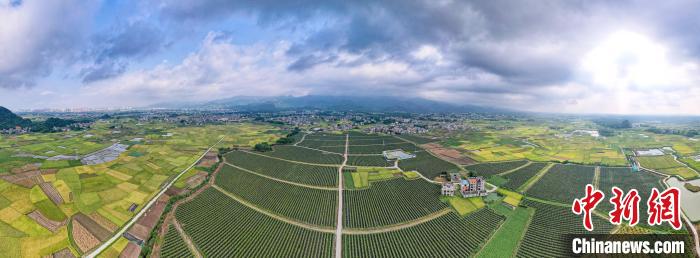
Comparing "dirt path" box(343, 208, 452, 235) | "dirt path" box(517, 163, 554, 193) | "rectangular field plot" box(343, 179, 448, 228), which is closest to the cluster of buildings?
"rectangular field plot" box(343, 179, 448, 228)

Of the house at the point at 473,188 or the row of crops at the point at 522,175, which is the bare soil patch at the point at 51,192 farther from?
the row of crops at the point at 522,175

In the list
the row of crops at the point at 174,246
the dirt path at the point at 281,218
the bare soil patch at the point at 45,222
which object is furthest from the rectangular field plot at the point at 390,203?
the bare soil patch at the point at 45,222

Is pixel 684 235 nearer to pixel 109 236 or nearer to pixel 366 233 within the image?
pixel 366 233

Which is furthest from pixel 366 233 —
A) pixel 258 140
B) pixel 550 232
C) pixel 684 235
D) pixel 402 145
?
pixel 258 140

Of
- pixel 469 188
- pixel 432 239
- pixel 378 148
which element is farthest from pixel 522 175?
pixel 378 148

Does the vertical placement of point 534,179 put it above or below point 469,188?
below

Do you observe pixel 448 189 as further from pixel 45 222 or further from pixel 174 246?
pixel 45 222
